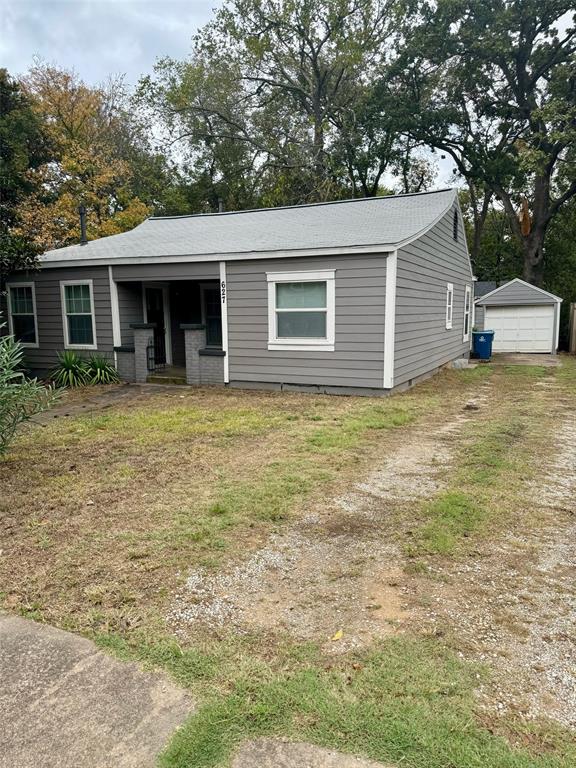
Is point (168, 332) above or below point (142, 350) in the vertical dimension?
above

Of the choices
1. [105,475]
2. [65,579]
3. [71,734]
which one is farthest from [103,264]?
[71,734]

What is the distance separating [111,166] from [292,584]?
22.0m

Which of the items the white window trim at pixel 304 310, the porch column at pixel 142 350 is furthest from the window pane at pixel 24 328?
the white window trim at pixel 304 310

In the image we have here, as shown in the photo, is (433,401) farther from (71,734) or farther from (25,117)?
(25,117)

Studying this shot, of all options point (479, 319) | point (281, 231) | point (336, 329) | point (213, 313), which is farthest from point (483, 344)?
point (336, 329)

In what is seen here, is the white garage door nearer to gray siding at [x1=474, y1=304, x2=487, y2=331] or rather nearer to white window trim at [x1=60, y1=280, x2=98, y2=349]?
gray siding at [x1=474, y1=304, x2=487, y2=331]

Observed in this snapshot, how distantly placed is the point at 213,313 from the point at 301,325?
3656mm

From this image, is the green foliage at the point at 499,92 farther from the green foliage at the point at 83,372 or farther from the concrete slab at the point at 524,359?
the green foliage at the point at 83,372

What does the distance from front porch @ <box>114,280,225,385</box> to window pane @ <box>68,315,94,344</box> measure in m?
0.79

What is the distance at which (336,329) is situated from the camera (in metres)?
8.97

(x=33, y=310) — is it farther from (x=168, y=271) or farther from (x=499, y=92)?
(x=499, y=92)

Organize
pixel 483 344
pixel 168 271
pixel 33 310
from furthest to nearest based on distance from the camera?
pixel 483 344 → pixel 33 310 → pixel 168 271

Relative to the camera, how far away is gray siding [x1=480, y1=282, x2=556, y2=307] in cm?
1889

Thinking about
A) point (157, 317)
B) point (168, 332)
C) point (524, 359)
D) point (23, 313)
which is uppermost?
point (23, 313)
